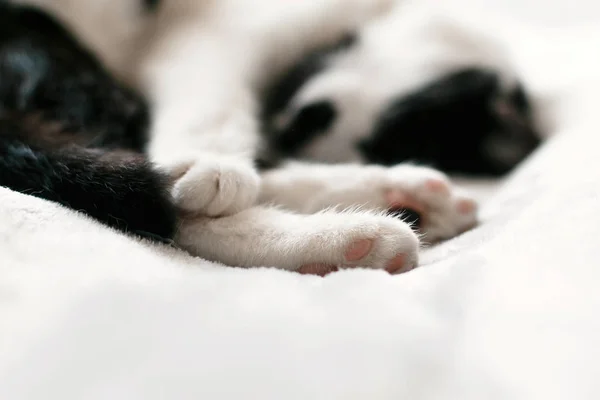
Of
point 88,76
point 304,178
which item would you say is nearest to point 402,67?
point 304,178

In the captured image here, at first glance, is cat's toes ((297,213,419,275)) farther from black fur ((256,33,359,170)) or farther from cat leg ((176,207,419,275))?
black fur ((256,33,359,170))

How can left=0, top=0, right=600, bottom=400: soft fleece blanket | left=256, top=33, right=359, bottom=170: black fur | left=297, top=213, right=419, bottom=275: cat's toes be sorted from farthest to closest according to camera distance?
left=256, top=33, right=359, bottom=170: black fur < left=297, top=213, right=419, bottom=275: cat's toes < left=0, top=0, right=600, bottom=400: soft fleece blanket

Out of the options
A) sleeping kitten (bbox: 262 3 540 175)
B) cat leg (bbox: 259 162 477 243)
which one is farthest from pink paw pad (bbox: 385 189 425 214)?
sleeping kitten (bbox: 262 3 540 175)

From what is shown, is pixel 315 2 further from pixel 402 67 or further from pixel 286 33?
pixel 402 67

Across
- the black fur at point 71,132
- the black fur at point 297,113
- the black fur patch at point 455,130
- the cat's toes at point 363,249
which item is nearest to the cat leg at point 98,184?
the black fur at point 71,132

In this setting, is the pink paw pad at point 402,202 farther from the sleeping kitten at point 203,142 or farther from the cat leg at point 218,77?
the cat leg at point 218,77
